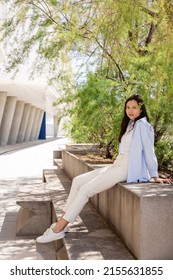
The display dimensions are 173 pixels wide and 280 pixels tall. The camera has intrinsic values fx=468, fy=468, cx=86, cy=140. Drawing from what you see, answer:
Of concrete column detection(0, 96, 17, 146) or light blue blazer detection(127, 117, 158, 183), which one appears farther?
concrete column detection(0, 96, 17, 146)

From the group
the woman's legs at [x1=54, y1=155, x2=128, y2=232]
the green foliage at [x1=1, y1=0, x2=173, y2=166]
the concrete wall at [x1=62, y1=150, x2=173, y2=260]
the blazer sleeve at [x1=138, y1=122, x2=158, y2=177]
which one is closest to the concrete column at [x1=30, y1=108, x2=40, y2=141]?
the green foliage at [x1=1, y1=0, x2=173, y2=166]

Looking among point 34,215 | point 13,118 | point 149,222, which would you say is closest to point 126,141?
point 149,222

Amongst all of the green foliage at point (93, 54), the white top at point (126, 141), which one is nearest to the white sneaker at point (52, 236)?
the white top at point (126, 141)

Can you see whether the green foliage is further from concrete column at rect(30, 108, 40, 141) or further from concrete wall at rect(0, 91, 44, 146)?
concrete column at rect(30, 108, 40, 141)

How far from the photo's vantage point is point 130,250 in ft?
13.2

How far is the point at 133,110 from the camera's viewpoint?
4.77 m

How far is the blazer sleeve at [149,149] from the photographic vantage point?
4.45 meters

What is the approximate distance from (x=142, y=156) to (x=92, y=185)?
0.56m

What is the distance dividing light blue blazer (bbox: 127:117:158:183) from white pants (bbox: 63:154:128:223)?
0.09 metres

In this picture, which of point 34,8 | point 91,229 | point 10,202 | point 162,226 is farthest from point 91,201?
point 34,8

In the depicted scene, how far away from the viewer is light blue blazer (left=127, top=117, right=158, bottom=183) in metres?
4.45

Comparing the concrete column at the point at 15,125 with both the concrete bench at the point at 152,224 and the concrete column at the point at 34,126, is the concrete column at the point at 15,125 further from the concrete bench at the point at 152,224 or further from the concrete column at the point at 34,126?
the concrete bench at the point at 152,224
